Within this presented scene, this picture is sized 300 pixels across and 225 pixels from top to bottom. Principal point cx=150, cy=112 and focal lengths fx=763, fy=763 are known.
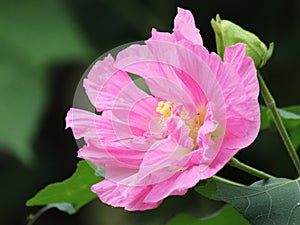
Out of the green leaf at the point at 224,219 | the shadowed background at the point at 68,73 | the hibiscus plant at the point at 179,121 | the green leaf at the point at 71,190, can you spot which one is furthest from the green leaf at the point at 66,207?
the shadowed background at the point at 68,73

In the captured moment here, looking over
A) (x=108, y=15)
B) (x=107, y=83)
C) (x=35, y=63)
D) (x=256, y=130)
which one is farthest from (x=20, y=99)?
(x=256, y=130)

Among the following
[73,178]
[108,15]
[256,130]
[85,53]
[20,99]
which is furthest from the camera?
[108,15]

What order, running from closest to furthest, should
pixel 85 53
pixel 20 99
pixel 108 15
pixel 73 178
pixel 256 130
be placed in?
pixel 256 130 < pixel 73 178 < pixel 20 99 < pixel 85 53 < pixel 108 15

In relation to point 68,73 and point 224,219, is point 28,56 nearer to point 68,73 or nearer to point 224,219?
point 68,73

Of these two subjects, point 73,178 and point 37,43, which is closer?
point 73,178

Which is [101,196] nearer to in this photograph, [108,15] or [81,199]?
[81,199]

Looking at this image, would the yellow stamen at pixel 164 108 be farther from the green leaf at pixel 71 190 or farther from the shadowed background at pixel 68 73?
the shadowed background at pixel 68 73

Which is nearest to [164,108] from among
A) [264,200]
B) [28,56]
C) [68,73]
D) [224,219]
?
[264,200]
